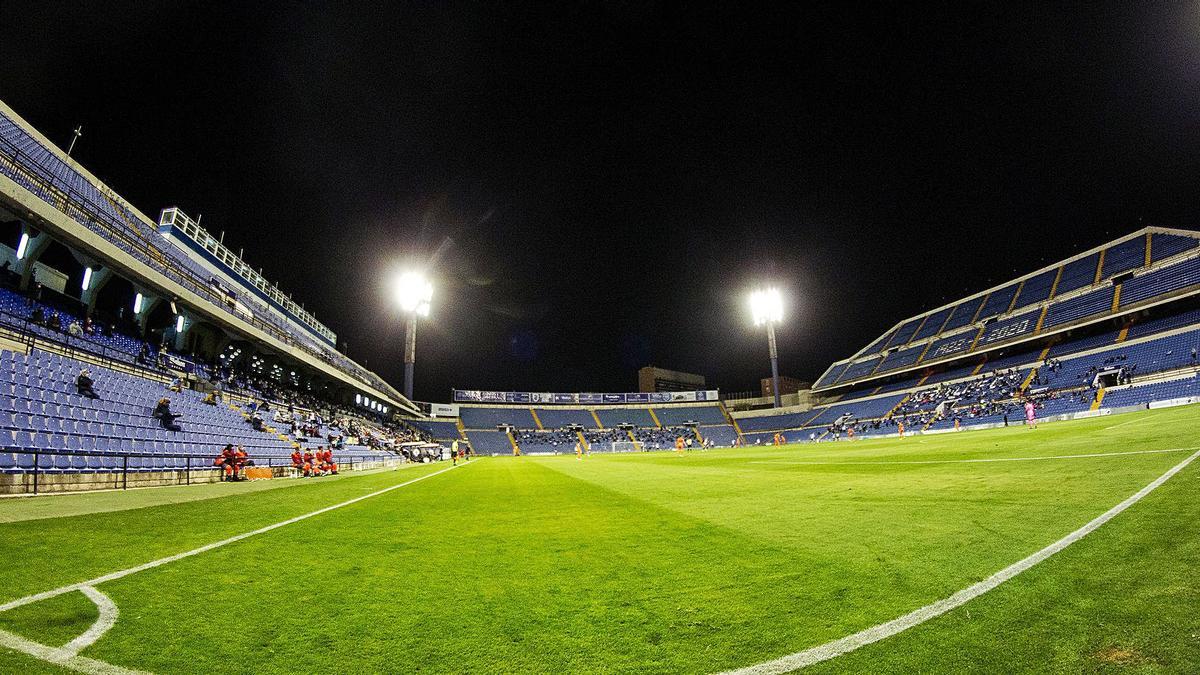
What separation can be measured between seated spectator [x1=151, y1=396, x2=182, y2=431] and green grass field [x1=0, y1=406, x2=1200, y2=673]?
11387 mm

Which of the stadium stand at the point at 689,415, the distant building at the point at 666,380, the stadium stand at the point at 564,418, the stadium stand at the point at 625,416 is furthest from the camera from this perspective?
the distant building at the point at 666,380

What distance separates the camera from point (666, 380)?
311 feet

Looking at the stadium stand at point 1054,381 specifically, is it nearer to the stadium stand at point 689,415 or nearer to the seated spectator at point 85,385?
the stadium stand at point 689,415

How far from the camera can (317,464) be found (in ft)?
58.6

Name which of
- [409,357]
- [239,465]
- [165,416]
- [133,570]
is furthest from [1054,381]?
[409,357]

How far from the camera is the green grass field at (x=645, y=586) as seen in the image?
204 centimetres

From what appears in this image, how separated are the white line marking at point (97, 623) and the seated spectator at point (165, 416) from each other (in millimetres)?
16188

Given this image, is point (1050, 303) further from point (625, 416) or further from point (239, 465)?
point (239, 465)

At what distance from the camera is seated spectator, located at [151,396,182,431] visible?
15367 mm

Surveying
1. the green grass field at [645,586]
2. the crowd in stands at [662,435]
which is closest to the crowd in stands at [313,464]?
the green grass field at [645,586]

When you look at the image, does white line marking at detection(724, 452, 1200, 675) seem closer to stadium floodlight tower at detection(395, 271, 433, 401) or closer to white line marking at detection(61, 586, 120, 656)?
white line marking at detection(61, 586, 120, 656)

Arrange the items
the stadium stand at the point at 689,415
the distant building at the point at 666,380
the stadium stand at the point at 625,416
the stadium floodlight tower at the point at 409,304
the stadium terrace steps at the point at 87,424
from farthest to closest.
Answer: the distant building at the point at 666,380 → the stadium stand at the point at 689,415 → the stadium stand at the point at 625,416 → the stadium floodlight tower at the point at 409,304 → the stadium terrace steps at the point at 87,424

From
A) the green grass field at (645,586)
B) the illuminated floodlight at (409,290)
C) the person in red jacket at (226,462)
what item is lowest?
the person in red jacket at (226,462)

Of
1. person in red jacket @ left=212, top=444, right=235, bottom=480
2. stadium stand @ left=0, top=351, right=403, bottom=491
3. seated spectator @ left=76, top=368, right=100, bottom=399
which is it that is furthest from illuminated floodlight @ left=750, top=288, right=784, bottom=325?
seated spectator @ left=76, top=368, right=100, bottom=399
